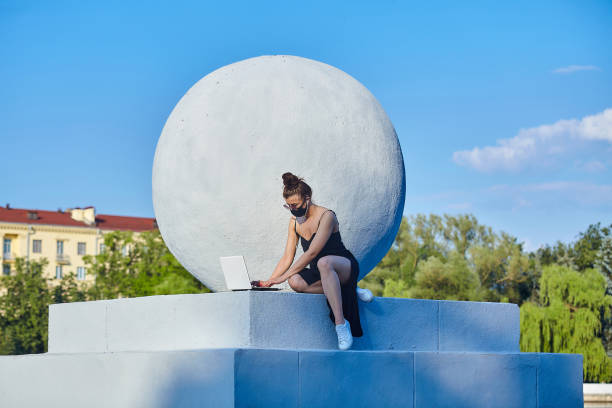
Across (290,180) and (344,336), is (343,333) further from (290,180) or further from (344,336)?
(290,180)

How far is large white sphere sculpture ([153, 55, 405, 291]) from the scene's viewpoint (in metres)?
9.27

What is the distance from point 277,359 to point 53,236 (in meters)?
65.9

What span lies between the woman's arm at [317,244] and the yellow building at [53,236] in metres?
62.1

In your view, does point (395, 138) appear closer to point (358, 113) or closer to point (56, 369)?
point (358, 113)

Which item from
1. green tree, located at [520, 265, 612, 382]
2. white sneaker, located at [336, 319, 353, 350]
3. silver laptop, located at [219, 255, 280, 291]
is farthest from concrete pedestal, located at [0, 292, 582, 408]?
green tree, located at [520, 265, 612, 382]

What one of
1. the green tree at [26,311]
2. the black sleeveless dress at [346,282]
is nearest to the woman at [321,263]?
the black sleeveless dress at [346,282]

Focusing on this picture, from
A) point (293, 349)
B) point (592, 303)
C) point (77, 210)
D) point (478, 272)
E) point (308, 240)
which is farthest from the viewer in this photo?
point (77, 210)

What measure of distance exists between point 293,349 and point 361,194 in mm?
2259

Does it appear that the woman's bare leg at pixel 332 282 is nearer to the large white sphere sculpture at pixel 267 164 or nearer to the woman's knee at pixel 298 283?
the woman's knee at pixel 298 283

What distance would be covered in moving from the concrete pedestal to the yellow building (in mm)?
60630

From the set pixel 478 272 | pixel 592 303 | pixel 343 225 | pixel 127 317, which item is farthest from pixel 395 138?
pixel 478 272

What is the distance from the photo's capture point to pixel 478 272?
162 feet

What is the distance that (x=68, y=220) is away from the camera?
72.1 m

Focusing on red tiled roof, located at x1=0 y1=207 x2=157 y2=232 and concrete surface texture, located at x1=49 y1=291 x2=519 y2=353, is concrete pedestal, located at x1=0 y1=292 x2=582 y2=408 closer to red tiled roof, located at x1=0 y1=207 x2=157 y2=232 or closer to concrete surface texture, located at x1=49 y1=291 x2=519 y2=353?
concrete surface texture, located at x1=49 y1=291 x2=519 y2=353
